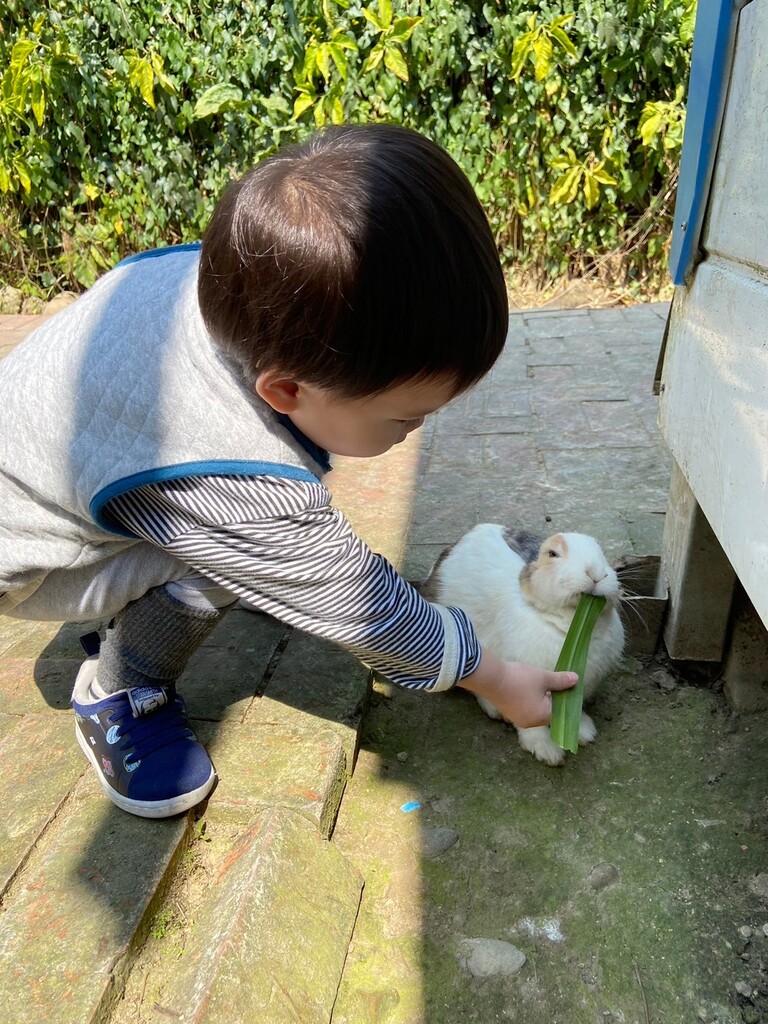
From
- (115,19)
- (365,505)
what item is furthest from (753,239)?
(115,19)

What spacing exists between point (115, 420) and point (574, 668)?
1024 mm

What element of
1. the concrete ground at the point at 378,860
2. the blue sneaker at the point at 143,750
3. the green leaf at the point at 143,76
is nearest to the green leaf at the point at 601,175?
the green leaf at the point at 143,76

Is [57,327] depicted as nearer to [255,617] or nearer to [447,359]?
[447,359]

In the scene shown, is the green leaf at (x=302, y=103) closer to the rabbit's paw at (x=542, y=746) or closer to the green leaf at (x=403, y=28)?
the green leaf at (x=403, y=28)

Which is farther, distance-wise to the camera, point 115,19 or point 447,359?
point 115,19

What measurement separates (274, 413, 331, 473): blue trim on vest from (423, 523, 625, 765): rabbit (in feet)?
2.01

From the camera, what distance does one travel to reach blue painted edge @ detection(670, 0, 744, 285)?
4.46 feet

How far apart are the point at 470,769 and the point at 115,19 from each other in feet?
18.2

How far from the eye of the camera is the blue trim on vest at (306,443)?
1.32 metres

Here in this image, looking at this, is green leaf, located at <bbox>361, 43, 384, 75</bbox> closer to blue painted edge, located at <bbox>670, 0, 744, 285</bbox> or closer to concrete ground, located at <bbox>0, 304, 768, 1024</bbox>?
blue painted edge, located at <bbox>670, 0, 744, 285</bbox>

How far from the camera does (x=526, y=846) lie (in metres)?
1.52

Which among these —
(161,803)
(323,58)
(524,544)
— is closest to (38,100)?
(323,58)

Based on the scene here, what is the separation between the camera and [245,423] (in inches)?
49.9

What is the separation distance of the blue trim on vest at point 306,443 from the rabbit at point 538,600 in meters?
0.61
